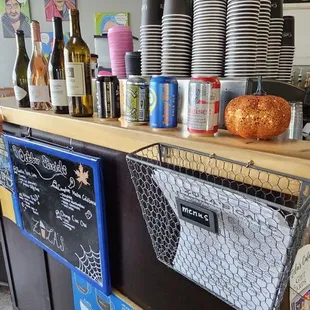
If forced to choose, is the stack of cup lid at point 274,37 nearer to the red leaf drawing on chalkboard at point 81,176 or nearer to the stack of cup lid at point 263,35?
the stack of cup lid at point 263,35

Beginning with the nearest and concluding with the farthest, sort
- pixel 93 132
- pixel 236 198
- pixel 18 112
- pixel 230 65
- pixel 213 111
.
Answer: pixel 236 198
pixel 213 111
pixel 230 65
pixel 93 132
pixel 18 112

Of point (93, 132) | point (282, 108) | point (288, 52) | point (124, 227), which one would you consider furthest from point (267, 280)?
point (288, 52)

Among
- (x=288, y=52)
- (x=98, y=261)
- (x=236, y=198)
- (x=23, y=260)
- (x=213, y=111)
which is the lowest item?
(x=23, y=260)

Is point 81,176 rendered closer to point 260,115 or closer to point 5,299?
point 260,115

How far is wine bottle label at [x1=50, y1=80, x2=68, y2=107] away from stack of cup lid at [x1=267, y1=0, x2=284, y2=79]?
65cm

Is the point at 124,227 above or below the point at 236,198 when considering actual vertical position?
below

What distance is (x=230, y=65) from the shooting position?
76cm

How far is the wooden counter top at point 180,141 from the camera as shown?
0.51 m

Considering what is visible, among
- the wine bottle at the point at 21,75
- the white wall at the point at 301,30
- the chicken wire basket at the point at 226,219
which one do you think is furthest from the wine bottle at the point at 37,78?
the white wall at the point at 301,30

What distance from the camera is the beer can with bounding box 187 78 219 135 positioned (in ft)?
2.01

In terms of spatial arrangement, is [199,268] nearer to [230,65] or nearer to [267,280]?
[267,280]

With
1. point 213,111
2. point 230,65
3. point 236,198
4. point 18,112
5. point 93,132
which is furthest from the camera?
point 18,112

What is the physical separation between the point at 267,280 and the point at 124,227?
18.5 inches

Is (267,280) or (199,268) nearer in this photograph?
(267,280)
